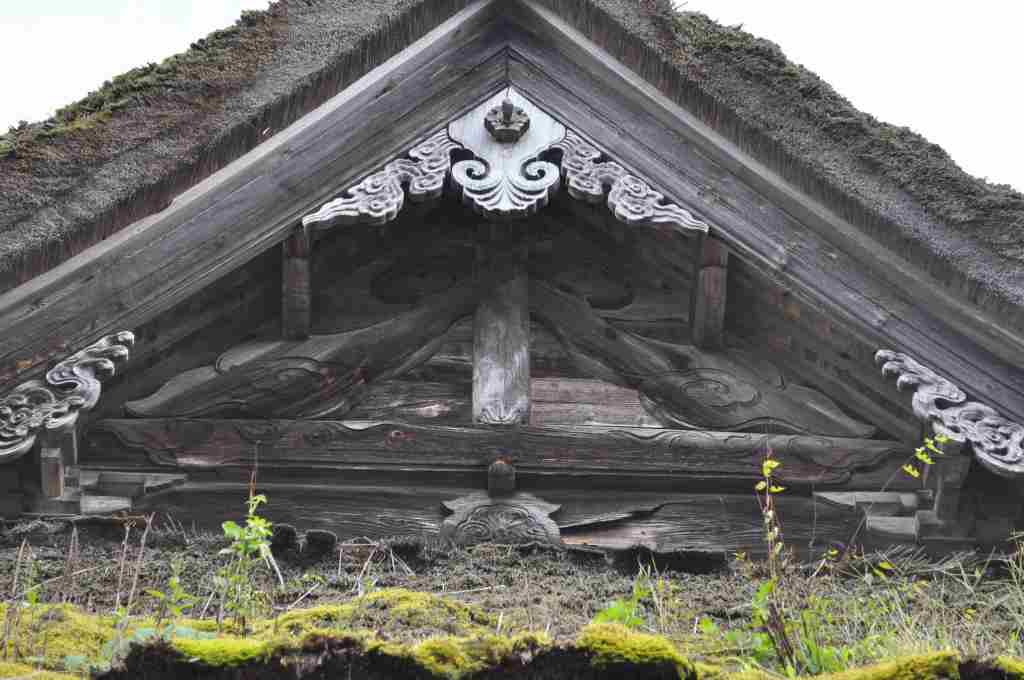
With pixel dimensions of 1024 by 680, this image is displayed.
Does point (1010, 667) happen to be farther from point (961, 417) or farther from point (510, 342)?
point (510, 342)

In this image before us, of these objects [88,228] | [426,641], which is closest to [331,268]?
[88,228]

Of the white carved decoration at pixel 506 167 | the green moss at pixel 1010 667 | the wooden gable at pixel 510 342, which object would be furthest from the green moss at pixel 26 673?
the white carved decoration at pixel 506 167

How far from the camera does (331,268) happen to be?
17.8 feet

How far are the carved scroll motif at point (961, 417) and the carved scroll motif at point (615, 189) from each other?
2.65 ft

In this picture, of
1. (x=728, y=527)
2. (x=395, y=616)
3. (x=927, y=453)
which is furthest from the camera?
(x=728, y=527)

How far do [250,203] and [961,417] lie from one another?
2297 millimetres

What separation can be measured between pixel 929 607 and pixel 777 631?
76cm

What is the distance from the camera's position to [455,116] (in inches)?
203

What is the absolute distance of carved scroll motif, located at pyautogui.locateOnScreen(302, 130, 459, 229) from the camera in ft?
15.7

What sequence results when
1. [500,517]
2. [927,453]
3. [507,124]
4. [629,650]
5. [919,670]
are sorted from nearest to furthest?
[919,670], [629,650], [927,453], [500,517], [507,124]

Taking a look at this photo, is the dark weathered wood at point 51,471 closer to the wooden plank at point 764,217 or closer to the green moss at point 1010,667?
the wooden plank at point 764,217

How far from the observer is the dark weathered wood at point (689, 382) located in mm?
5016

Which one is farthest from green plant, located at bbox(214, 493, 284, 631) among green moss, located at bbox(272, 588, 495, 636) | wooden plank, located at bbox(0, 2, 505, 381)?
wooden plank, located at bbox(0, 2, 505, 381)

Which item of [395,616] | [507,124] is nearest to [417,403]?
[507,124]
